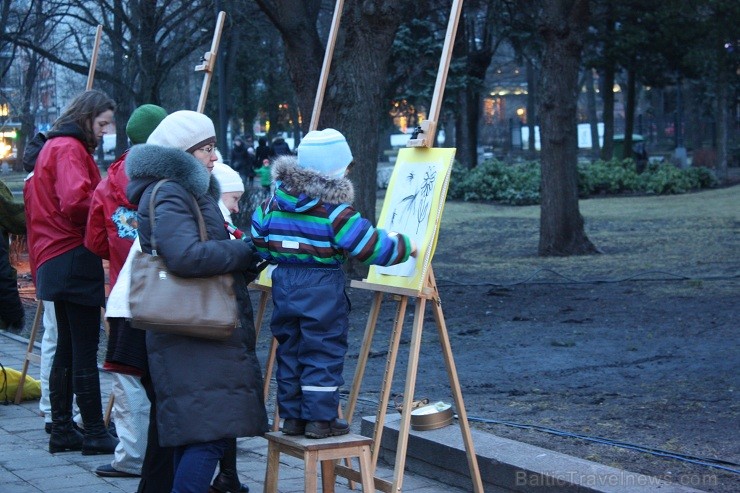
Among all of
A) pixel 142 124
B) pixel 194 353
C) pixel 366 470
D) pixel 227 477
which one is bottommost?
pixel 227 477

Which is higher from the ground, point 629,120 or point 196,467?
point 629,120

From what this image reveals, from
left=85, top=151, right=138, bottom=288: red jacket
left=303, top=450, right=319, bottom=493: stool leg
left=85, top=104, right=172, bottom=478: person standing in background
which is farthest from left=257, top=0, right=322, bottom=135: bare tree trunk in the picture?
left=303, top=450, right=319, bottom=493: stool leg

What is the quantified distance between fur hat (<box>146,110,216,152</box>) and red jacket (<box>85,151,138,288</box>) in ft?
1.86

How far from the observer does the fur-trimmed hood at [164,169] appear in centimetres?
414

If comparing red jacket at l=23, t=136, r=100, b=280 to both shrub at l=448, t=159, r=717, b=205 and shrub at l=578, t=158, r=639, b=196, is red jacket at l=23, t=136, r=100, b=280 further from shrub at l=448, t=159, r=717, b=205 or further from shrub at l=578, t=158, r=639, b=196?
shrub at l=578, t=158, r=639, b=196

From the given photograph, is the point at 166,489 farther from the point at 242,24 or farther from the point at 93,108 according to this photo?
the point at 242,24

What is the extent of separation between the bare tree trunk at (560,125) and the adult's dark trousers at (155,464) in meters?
11.5

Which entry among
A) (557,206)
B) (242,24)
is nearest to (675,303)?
(557,206)

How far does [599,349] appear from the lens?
8.64 meters

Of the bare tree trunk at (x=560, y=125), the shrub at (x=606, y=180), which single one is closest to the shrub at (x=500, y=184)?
the shrub at (x=606, y=180)

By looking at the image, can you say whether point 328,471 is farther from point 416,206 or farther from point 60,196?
point 60,196

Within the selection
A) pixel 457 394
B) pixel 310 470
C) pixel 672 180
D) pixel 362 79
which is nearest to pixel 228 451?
pixel 310 470

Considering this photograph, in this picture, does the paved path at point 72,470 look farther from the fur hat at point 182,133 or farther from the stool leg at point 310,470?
the fur hat at point 182,133

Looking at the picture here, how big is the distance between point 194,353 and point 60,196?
6.22 ft
